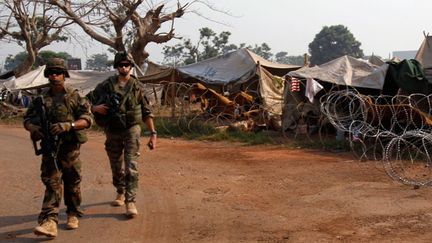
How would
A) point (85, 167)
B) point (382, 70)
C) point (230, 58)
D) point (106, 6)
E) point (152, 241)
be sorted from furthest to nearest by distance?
point (106, 6)
point (230, 58)
point (382, 70)
point (85, 167)
point (152, 241)

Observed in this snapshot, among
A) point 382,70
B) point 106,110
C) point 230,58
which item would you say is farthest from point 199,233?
point 230,58

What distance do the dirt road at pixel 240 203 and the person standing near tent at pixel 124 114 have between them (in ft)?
1.53

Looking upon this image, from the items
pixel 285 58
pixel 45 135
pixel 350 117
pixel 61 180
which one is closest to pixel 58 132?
pixel 45 135

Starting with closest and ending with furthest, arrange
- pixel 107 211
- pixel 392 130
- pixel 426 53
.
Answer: pixel 107 211, pixel 392 130, pixel 426 53

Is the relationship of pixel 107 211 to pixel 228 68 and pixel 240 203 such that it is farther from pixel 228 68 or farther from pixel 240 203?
pixel 228 68

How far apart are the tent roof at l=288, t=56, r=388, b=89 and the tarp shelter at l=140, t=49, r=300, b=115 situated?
2.27 metres

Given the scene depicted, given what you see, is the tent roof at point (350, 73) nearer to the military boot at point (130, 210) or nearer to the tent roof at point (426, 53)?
the tent roof at point (426, 53)

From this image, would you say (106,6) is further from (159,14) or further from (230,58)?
(230,58)

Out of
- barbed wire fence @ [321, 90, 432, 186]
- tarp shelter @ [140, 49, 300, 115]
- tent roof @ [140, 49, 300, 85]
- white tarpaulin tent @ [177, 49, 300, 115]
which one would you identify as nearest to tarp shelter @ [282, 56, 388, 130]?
barbed wire fence @ [321, 90, 432, 186]

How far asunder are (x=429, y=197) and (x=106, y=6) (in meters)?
19.0

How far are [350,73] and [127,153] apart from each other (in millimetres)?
8328

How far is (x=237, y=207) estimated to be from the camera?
5.91m

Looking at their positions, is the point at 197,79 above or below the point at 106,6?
below

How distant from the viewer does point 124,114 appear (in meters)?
5.35
